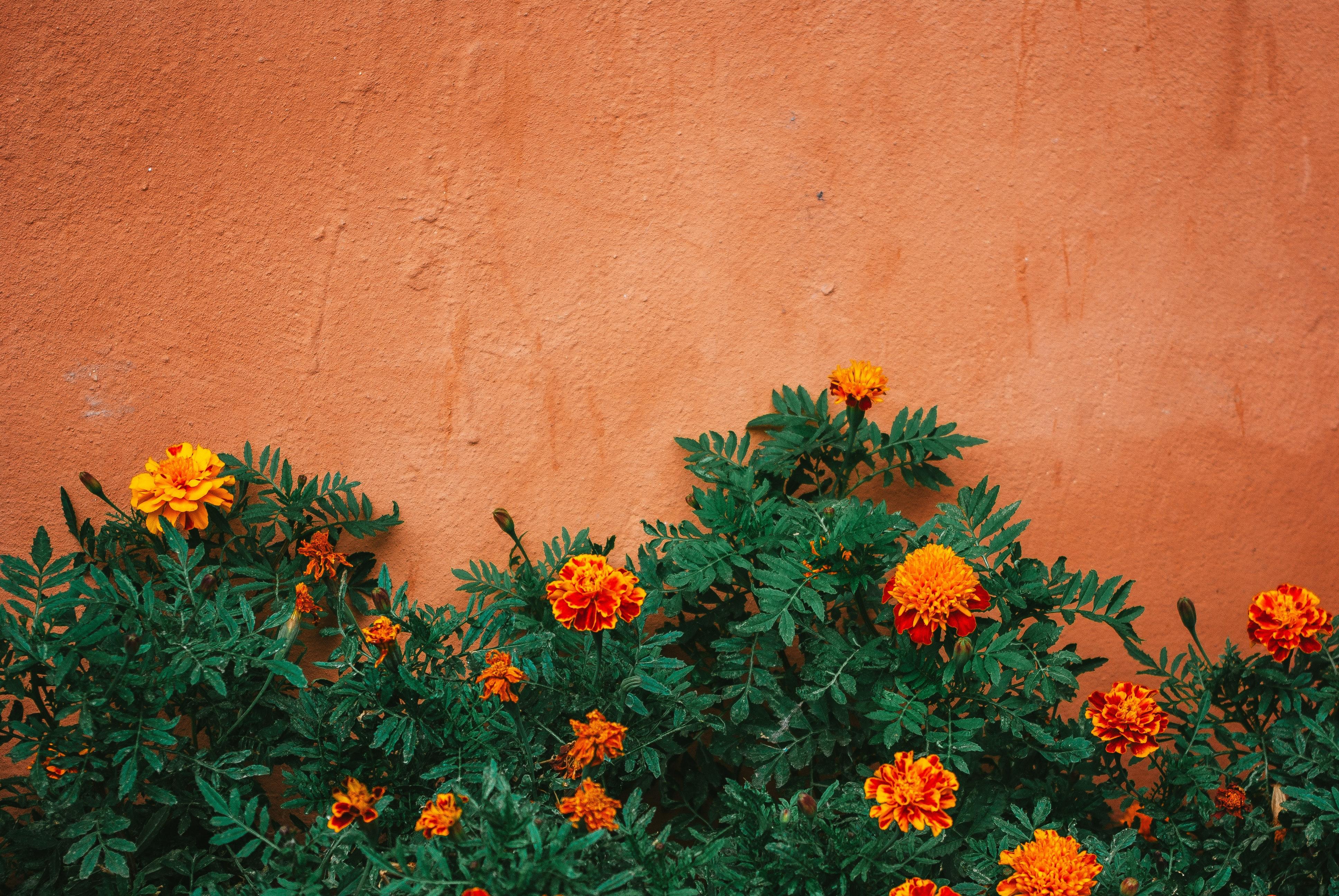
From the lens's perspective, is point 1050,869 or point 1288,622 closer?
point 1050,869

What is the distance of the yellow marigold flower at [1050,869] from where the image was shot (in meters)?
1.29

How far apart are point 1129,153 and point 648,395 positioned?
1316mm

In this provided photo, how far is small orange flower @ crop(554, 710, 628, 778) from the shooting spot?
142 centimetres

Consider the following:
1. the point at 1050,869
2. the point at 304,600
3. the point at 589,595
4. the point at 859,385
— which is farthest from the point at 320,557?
the point at 1050,869

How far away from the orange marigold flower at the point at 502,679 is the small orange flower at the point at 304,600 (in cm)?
49

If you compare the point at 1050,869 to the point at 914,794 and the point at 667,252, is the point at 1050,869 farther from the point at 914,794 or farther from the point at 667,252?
the point at 667,252

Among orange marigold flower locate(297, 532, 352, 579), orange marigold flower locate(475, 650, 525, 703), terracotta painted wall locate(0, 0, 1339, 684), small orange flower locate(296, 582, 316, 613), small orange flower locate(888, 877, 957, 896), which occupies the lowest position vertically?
small orange flower locate(888, 877, 957, 896)

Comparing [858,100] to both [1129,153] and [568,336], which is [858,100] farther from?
[568,336]

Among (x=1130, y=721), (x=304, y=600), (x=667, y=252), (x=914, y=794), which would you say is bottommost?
(x=914, y=794)

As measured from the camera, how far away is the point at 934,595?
4.85ft

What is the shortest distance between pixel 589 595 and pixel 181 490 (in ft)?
2.89

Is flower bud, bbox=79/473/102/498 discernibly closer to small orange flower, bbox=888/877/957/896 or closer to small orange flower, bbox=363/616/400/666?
small orange flower, bbox=363/616/400/666

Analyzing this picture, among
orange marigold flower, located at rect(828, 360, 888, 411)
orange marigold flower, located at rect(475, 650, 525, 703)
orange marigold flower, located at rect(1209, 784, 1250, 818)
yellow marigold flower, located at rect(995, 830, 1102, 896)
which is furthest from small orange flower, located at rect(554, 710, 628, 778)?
orange marigold flower, located at rect(1209, 784, 1250, 818)

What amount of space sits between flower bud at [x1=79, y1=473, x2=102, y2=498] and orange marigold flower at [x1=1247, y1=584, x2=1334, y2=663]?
2328 millimetres
